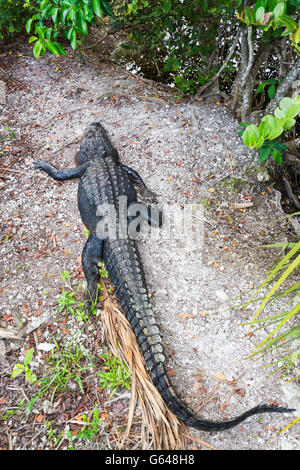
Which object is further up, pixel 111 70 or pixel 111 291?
pixel 111 70

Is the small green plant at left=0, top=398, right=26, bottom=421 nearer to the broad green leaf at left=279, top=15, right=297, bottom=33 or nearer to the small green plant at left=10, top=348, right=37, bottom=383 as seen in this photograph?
the small green plant at left=10, top=348, right=37, bottom=383

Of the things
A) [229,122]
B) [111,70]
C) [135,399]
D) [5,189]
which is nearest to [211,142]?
[229,122]

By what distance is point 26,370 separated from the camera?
250 cm

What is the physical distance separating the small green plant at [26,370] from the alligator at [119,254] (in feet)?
1.89

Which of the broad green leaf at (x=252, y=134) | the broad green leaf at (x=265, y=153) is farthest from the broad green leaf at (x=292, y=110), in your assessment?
the broad green leaf at (x=265, y=153)

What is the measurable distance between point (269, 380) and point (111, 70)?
438 cm

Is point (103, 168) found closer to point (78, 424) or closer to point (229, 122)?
point (229, 122)

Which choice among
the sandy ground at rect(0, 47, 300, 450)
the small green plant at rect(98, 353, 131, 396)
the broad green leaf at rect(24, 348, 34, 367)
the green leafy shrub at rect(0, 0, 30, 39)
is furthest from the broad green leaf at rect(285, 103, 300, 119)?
the green leafy shrub at rect(0, 0, 30, 39)

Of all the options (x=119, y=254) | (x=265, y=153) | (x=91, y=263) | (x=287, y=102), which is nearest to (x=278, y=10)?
(x=287, y=102)

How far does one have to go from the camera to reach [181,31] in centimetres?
392

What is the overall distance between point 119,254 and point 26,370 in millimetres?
1121

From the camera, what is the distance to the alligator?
232cm

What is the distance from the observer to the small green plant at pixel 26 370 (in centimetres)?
248

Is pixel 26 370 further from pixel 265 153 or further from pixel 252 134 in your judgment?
pixel 265 153
